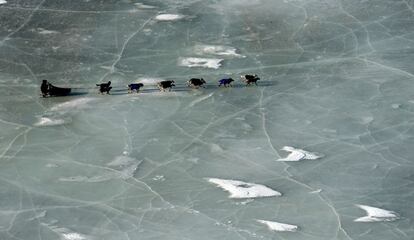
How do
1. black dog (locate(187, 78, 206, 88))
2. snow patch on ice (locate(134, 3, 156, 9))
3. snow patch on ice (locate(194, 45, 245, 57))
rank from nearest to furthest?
black dog (locate(187, 78, 206, 88)) → snow patch on ice (locate(194, 45, 245, 57)) → snow patch on ice (locate(134, 3, 156, 9))

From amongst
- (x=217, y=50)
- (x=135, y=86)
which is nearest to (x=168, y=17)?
(x=217, y=50)

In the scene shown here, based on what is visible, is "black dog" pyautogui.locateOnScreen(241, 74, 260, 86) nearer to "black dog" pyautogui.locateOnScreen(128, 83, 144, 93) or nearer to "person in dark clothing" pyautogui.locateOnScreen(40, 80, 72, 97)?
"black dog" pyautogui.locateOnScreen(128, 83, 144, 93)

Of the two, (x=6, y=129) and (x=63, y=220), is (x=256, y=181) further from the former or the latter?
(x=6, y=129)

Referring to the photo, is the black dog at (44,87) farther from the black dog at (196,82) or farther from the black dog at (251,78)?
the black dog at (251,78)

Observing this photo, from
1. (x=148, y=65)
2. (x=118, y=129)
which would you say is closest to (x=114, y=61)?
(x=148, y=65)

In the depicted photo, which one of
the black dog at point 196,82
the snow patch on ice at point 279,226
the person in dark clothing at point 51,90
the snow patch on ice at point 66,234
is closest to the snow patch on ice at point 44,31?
the person in dark clothing at point 51,90

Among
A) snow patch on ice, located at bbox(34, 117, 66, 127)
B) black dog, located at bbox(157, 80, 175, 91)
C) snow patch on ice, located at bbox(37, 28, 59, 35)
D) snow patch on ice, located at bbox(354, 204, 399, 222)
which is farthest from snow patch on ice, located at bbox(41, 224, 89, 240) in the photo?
snow patch on ice, located at bbox(37, 28, 59, 35)

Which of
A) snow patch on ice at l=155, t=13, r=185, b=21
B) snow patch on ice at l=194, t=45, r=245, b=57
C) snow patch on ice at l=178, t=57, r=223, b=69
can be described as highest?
snow patch on ice at l=155, t=13, r=185, b=21
